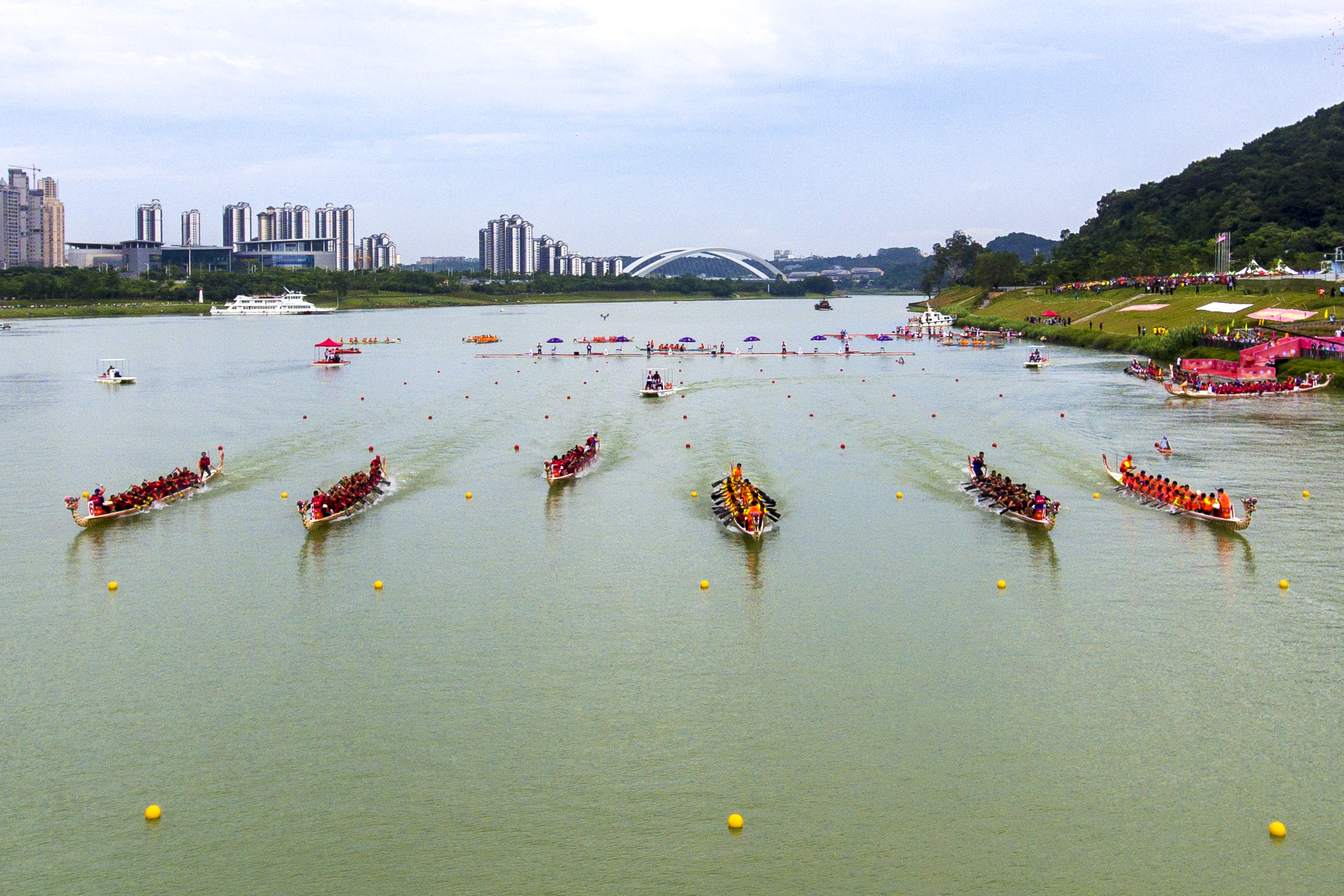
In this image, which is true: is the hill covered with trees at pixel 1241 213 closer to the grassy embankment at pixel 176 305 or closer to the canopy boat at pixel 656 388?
the canopy boat at pixel 656 388

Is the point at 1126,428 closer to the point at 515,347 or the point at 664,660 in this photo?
the point at 664,660

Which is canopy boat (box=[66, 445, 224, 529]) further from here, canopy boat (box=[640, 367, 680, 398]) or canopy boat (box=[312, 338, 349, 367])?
canopy boat (box=[312, 338, 349, 367])

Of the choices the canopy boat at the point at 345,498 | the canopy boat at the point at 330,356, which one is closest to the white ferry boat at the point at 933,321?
the canopy boat at the point at 330,356

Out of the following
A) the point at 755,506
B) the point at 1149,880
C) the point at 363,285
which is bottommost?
the point at 1149,880

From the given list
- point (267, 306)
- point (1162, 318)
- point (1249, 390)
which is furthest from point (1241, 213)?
point (267, 306)

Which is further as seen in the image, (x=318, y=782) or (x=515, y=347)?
(x=515, y=347)

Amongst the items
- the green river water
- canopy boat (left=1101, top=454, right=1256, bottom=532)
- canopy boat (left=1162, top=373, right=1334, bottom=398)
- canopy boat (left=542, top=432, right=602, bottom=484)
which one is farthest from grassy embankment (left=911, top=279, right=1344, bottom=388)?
canopy boat (left=542, top=432, right=602, bottom=484)

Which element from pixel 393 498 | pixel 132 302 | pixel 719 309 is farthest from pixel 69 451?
pixel 719 309
